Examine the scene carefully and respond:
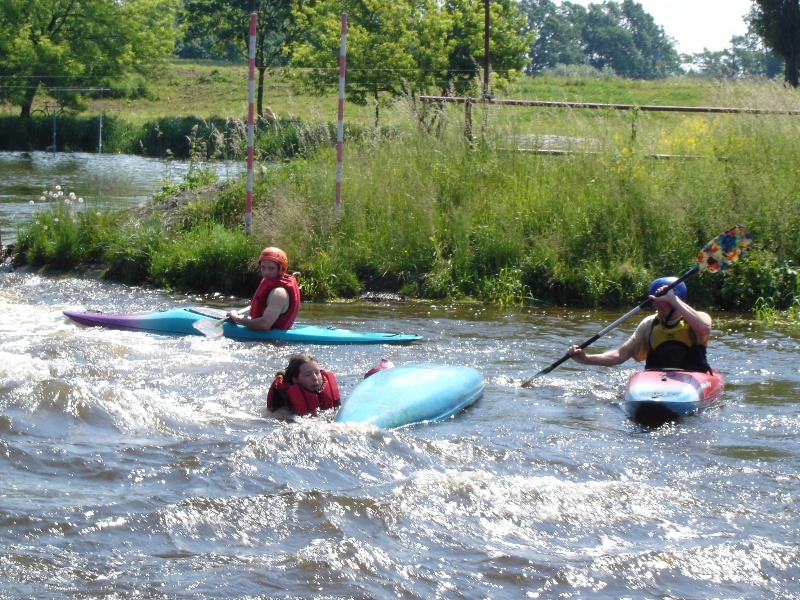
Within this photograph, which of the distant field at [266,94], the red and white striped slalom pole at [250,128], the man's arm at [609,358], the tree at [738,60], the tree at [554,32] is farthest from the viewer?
the tree at [554,32]

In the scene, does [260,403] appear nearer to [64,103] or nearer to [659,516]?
[659,516]

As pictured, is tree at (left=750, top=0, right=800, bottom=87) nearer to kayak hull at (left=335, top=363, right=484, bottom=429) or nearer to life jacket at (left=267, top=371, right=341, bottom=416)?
kayak hull at (left=335, top=363, right=484, bottom=429)

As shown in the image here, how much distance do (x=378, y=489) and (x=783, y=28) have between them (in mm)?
24839

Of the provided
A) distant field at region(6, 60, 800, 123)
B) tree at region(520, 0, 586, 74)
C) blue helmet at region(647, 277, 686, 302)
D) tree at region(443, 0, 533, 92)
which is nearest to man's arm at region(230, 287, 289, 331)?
blue helmet at region(647, 277, 686, 302)

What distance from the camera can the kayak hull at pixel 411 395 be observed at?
20.4 ft

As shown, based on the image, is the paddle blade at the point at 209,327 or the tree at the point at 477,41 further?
the tree at the point at 477,41

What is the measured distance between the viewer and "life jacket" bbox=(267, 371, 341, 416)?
21.0 ft

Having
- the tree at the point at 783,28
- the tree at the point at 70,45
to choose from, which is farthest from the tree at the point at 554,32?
the tree at the point at 783,28

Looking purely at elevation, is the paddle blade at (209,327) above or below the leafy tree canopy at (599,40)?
below

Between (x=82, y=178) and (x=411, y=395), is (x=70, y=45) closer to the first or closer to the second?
(x=82, y=178)

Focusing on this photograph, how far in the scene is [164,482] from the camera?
201 inches

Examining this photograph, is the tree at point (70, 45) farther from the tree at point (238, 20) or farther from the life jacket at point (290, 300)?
the life jacket at point (290, 300)

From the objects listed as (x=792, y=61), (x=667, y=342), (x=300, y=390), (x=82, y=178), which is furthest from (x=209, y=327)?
(x=792, y=61)

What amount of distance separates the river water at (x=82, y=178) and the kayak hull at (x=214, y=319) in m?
4.20
